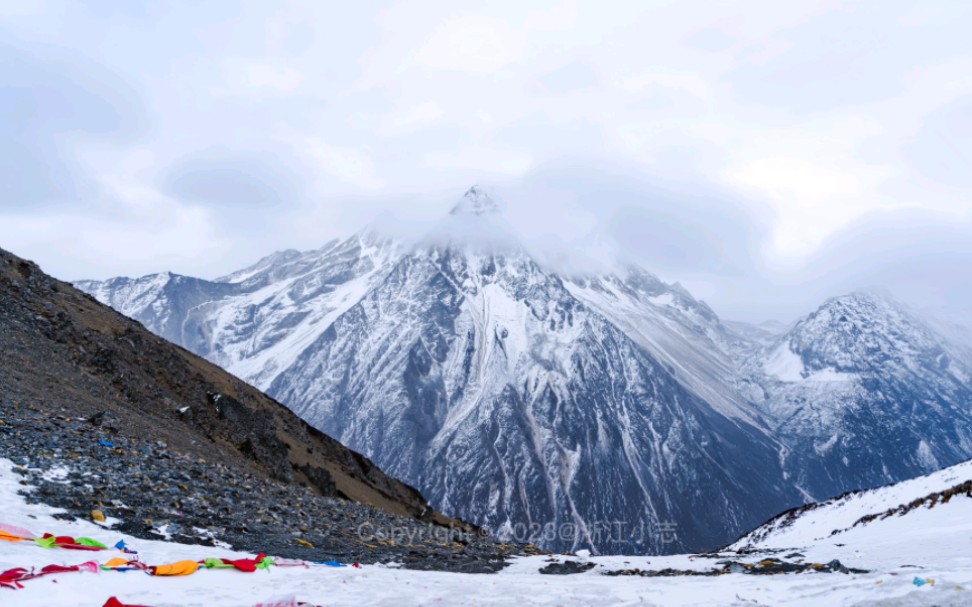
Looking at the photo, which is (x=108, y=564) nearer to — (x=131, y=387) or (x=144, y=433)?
(x=144, y=433)

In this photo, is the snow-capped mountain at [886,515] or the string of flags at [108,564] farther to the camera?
the snow-capped mountain at [886,515]

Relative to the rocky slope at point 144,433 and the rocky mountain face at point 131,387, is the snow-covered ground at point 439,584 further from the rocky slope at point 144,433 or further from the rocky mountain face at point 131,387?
the rocky mountain face at point 131,387

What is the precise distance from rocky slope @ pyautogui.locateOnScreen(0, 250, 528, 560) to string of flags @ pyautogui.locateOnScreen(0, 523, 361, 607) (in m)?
3.37

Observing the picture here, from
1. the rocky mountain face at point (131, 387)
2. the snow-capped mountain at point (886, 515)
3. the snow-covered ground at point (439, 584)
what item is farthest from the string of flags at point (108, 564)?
the snow-capped mountain at point (886, 515)

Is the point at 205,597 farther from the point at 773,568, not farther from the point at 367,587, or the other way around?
the point at 773,568

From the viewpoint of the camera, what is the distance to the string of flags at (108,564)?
45.0ft

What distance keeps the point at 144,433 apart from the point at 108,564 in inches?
874

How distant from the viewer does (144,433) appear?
116 ft

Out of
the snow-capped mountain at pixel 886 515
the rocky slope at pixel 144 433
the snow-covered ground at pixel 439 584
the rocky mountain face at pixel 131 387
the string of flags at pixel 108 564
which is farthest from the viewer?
the rocky mountain face at pixel 131 387

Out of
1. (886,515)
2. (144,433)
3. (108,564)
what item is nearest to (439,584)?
(108,564)

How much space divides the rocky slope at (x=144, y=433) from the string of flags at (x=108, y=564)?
11.0ft

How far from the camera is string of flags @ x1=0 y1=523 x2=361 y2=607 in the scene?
45.0 ft

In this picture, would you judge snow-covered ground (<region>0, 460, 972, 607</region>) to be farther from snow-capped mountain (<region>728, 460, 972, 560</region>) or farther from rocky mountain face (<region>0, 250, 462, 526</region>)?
rocky mountain face (<region>0, 250, 462, 526</region>)

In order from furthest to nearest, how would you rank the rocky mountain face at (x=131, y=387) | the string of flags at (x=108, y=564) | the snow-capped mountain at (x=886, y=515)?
the rocky mountain face at (x=131, y=387) → the snow-capped mountain at (x=886, y=515) → the string of flags at (x=108, y=564)
